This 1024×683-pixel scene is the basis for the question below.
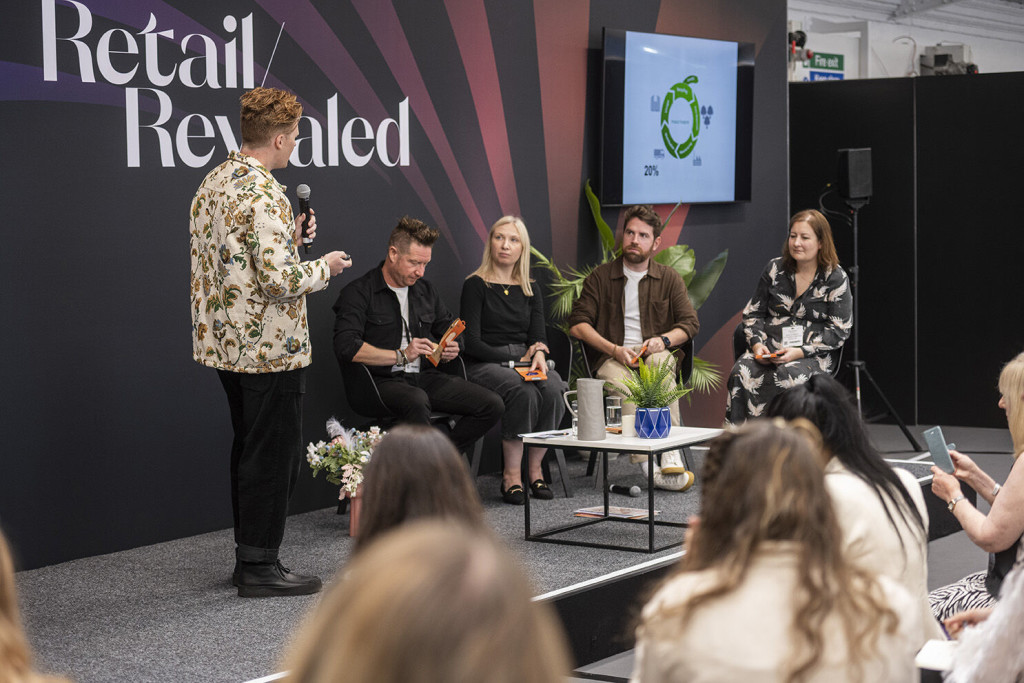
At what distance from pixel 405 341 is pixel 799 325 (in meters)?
2.04

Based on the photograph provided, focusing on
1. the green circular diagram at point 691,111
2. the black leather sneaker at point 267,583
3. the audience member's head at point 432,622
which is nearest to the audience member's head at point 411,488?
the audience member's head at point 432,622

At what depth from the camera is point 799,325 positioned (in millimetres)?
5988

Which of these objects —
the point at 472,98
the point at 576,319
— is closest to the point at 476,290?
the point at 576,319

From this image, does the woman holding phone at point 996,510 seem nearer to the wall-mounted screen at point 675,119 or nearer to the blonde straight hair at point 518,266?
the blonde straight hair at point 518,266

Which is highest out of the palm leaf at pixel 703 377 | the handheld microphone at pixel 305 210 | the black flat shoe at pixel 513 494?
the handheld microphone at pixel 305 210

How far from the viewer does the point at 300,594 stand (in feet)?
13.0

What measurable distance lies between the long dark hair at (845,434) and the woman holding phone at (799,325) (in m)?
3.57

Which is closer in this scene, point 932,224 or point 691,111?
point 691,111

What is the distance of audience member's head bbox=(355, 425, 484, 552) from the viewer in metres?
1.80

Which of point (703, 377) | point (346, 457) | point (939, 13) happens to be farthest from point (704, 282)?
point (939, 13)

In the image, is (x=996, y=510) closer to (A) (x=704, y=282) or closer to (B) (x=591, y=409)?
(B) (x=591, y=409)

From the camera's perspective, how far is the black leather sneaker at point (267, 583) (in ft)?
12.9

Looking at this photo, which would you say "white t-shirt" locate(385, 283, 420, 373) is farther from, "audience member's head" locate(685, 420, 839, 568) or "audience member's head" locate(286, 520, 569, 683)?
"audience member's head" locate(286, 520, 569, 683)

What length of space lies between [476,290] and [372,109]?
0.96 meters
